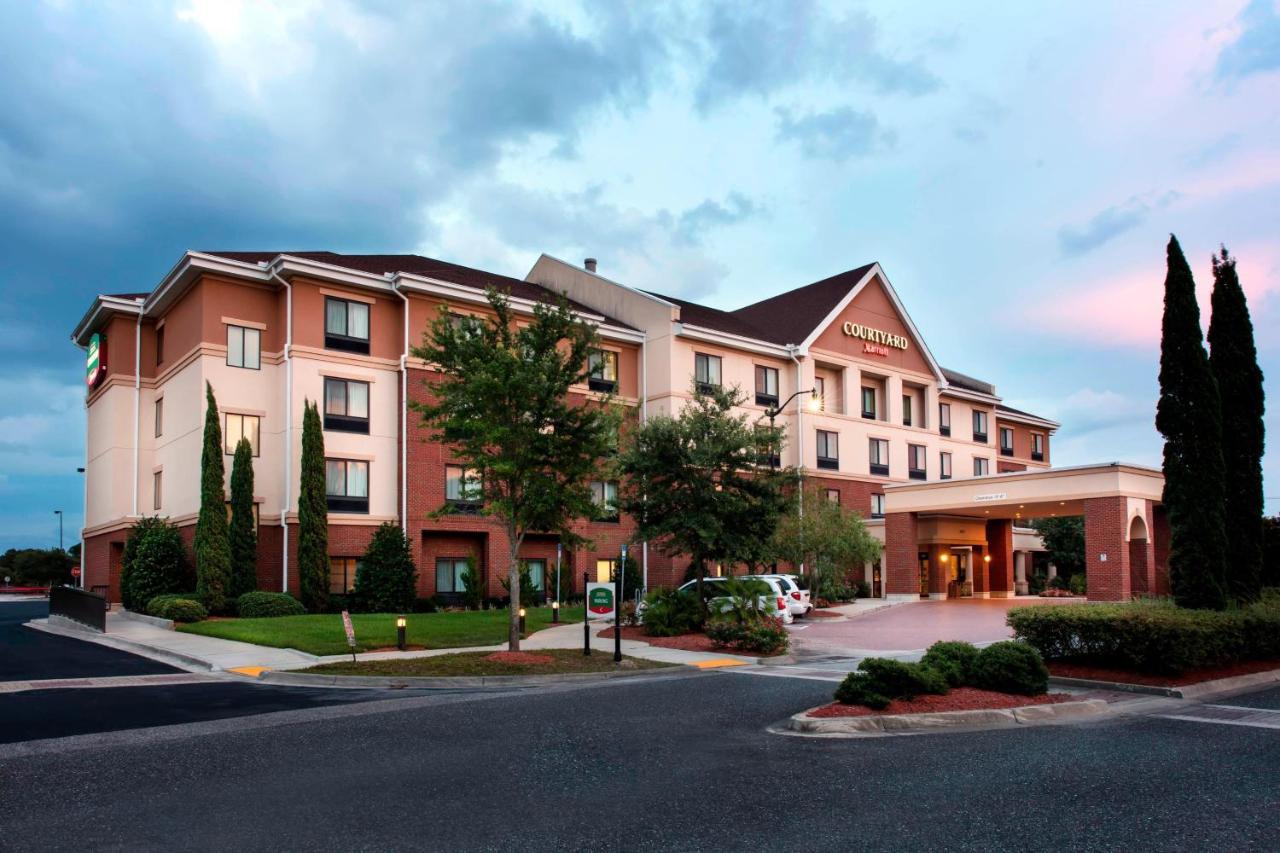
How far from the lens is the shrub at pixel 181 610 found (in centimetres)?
2845

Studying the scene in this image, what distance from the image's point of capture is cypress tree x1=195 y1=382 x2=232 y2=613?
30.8 meters

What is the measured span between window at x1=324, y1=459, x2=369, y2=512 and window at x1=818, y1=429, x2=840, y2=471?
23.3m

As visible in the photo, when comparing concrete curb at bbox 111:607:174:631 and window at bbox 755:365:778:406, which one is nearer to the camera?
concrete curb at bbox 111:607:174:631

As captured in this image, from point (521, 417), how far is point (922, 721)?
10749mm

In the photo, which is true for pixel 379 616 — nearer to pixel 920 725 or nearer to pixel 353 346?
pixel 353 346

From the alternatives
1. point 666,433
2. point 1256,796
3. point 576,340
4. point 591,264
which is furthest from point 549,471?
point 591,264

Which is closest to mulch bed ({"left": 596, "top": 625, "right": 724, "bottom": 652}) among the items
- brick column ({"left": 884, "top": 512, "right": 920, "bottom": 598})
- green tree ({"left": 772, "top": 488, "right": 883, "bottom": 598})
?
green tree ({"left": 772, "top": 488, "right": 883, "bottom": 598})

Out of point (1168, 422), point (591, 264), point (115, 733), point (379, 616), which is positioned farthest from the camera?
point (591, 264)

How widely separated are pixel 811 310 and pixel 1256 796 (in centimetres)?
4430

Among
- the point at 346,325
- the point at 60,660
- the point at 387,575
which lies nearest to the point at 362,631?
the point at 60,660

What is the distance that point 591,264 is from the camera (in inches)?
2002

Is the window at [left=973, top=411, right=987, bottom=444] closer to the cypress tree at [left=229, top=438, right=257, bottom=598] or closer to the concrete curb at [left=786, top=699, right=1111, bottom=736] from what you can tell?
the cypress tree at [left=229, top=438, right=257, bottom=598]

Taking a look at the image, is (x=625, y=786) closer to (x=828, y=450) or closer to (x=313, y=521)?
(x=313, y=521)

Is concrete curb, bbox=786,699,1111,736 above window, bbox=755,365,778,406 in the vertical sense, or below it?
below
